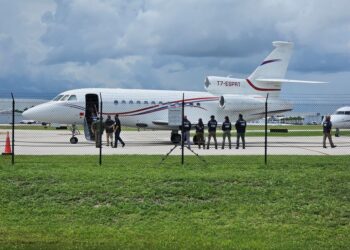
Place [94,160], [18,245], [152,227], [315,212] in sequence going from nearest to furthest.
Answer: [18,245]
[152,227]
[315,212]
[94,160]

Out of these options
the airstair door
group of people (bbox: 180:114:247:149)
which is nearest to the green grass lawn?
group of people (bbox: 180:114:247:149)

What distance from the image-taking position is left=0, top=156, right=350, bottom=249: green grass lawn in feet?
34.0

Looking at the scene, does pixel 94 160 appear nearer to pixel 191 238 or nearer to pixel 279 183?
pixel 279 183

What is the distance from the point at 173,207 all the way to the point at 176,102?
24188 mm

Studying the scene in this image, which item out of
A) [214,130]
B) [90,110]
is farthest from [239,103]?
[90,110]

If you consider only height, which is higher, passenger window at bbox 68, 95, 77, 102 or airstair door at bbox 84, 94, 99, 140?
passenger window at bbox 68, 95, 77, 102

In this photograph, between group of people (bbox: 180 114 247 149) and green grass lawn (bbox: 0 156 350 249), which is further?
group of people (bbox: 180 114 247 149)

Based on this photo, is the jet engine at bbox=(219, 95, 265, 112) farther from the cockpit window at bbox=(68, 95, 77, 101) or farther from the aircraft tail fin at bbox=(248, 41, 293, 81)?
the cockpit window at bbox=(68, 95, 77, 101)

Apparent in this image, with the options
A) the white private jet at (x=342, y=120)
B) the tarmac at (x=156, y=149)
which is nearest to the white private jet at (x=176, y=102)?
the tarmac at (x=156, y=149)

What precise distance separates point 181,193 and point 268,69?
2729cm

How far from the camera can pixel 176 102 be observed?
3666 cm

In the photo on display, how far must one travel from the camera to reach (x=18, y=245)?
9695 millimetres

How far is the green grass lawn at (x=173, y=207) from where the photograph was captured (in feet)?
34.0

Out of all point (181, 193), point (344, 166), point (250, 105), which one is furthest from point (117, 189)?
point (250, 105)
